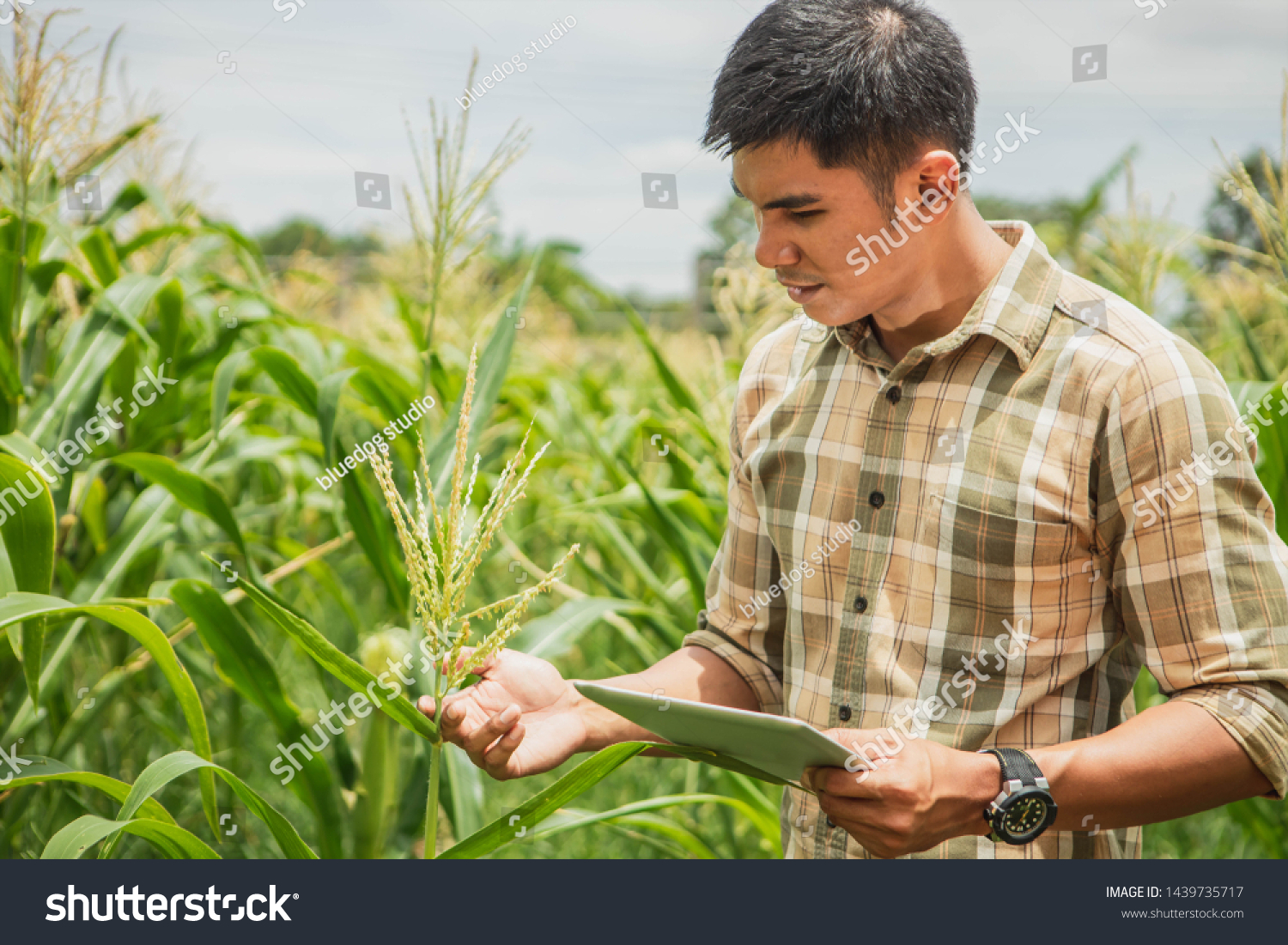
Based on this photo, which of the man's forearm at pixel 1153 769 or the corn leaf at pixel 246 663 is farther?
the corn leaf at pixel 246 663

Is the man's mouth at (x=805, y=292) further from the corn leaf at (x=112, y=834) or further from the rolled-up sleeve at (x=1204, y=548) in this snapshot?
the corn leaf at (x=112, y=834)

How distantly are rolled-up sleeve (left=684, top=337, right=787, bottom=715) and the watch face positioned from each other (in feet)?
1.37

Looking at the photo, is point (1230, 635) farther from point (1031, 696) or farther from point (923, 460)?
point (923, 460)

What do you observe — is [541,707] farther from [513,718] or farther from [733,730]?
[733,730]

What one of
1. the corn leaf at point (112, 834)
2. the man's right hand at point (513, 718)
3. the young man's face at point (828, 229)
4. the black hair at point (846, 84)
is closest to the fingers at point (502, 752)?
the man's right hand at point (513, 718)

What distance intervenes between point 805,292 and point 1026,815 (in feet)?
1.92

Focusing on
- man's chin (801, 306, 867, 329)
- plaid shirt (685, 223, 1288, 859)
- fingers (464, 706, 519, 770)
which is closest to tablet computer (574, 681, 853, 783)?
fingers (464, 706, 519, 770)

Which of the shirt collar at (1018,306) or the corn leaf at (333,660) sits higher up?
the shirt collar at (1018,306)

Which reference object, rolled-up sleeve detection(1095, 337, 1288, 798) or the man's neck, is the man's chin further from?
rolled-up sleeve detection(1095, 337, 1288, 798)

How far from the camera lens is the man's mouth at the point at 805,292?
1.02 meters

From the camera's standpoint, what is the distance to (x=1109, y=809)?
875mm

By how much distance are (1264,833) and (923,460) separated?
109 centimetres

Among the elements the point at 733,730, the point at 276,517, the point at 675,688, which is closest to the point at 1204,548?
the point at 733,730

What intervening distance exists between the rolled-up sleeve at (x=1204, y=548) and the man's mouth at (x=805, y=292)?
326 millimetres
